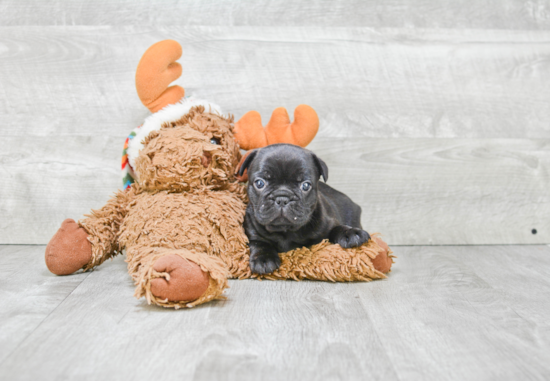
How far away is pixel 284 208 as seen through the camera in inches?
50.2

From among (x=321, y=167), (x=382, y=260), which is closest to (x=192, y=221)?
(x=321, y=167)

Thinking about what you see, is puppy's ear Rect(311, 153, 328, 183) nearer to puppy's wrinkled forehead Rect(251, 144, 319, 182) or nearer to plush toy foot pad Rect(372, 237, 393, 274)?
puppy's wrinkled forehead Rect(251, 144, 319, 182)

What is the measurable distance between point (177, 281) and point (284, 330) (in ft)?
0.84

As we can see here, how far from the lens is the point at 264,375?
801 millimetres

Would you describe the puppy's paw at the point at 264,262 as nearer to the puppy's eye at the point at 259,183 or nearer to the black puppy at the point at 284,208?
the black puppy at the point at 284,208

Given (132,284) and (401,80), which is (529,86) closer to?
(401,80)

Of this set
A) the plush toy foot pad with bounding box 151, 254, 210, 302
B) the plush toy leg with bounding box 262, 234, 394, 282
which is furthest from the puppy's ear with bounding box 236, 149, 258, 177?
the plush toy foot pad with bounding box 151, 254, 210, 302

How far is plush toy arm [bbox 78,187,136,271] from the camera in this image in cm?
140

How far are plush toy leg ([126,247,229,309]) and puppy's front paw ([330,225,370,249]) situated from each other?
394mm

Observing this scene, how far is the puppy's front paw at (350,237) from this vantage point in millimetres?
1358

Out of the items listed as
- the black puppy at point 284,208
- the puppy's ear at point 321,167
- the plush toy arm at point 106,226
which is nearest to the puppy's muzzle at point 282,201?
the black puppy at point 284,208

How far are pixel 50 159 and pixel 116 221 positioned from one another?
1.82 ft

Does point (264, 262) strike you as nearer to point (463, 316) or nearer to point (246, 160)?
point (246, 160)

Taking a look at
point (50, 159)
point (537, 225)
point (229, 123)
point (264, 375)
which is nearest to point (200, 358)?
point (264, 375)
